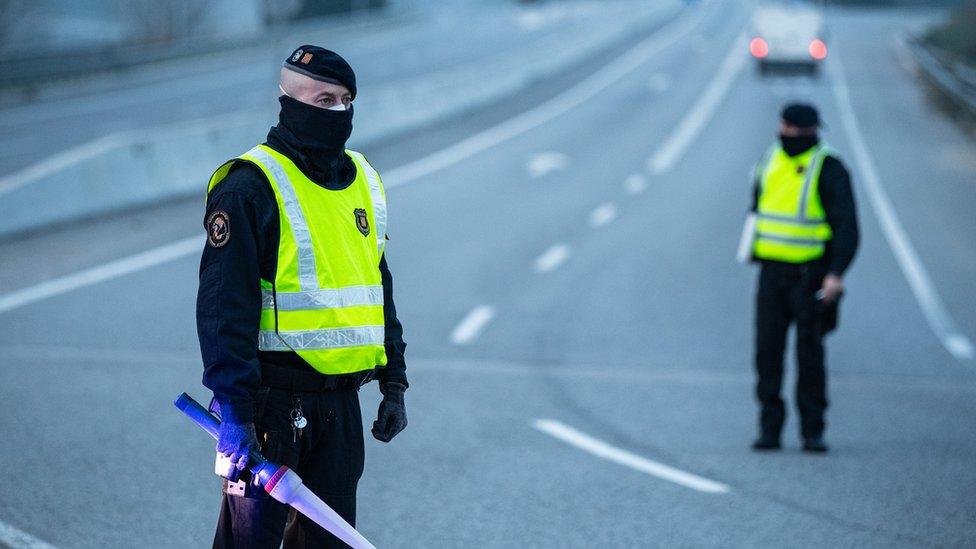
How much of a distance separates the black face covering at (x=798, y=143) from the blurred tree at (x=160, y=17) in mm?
55651

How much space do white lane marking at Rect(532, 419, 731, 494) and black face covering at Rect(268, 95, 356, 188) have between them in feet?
12.5

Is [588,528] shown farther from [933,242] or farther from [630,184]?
[630,184]

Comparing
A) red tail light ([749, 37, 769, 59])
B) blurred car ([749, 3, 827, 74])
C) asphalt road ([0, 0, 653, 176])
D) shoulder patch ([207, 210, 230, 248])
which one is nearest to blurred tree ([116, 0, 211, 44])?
asphalt road ([0, 0, 653, 176])

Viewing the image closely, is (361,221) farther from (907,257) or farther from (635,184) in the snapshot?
(635,184)

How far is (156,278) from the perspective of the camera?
13.6 metres

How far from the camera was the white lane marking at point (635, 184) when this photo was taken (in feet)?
76.2

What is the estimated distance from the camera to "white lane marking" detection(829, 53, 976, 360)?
42.7 feet

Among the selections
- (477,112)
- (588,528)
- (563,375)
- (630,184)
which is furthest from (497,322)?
(477,112)

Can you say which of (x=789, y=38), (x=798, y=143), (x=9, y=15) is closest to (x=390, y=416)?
(x=798, y=143)

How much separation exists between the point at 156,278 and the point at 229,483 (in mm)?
10035

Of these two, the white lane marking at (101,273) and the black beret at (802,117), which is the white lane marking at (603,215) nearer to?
the white lane marking at (101,273)

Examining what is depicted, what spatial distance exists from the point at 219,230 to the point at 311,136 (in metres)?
0.44

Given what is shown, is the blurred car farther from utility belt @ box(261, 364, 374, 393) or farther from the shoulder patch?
the shoulder patch

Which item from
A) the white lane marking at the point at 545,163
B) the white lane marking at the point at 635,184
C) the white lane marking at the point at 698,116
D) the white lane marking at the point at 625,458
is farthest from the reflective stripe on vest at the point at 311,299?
the white lane marking at the point at 698,116
